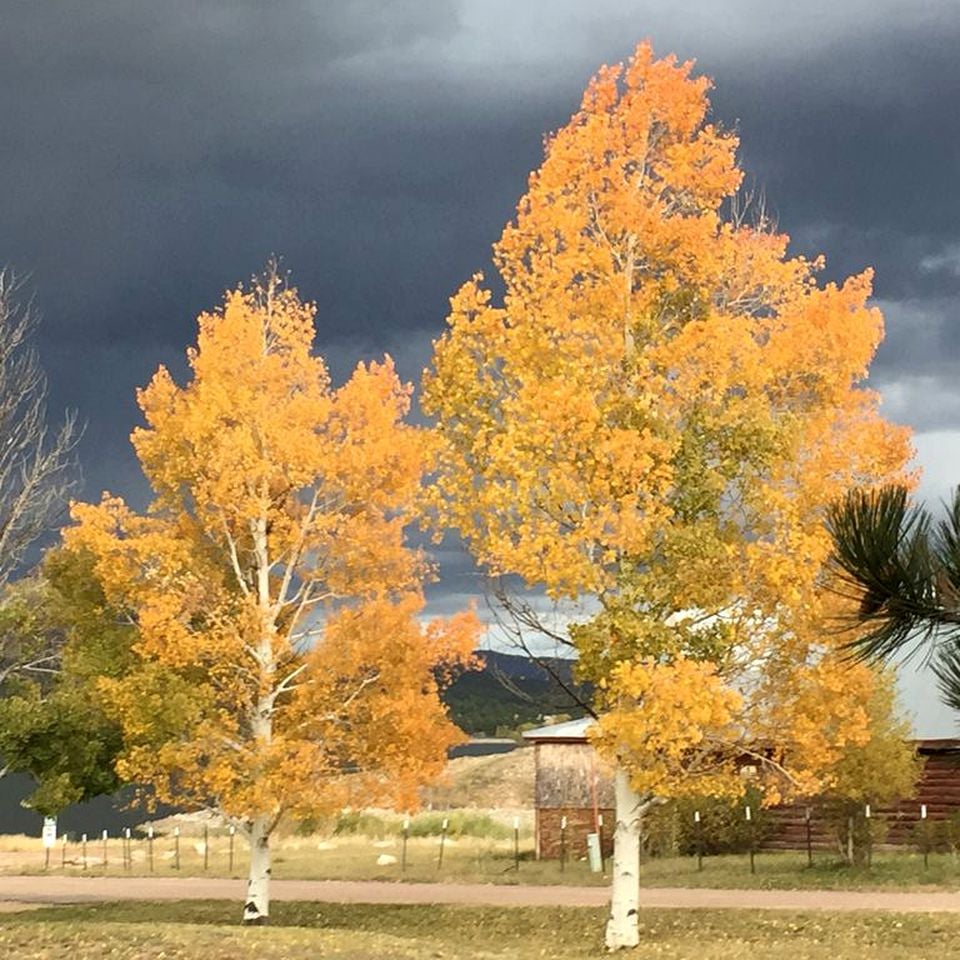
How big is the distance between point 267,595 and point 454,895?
1000 centimetres

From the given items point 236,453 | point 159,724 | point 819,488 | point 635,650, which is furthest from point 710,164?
point 159,724

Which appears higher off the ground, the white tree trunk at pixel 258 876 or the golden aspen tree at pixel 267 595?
the golden aspen tree at pixel 267 595

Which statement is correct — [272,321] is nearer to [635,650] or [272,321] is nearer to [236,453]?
[236,453]

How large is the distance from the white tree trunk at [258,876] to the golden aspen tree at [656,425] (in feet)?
21.1

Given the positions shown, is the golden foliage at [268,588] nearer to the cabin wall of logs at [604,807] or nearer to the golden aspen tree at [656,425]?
the golden aspen tree at [656,425]

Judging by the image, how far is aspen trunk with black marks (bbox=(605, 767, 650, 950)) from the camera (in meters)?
20.0

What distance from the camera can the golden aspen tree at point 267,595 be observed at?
22.7 m

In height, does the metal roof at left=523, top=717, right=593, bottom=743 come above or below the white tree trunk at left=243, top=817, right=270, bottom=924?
above

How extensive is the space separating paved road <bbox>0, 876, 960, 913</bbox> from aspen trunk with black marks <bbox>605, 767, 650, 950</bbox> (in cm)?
543

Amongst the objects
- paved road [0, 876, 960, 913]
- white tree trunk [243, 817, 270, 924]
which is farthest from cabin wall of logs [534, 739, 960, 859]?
white tree trunk [243, 817, 270, 924]

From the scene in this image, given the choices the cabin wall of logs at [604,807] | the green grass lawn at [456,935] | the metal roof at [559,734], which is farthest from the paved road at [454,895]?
the metal roof at [559,734]

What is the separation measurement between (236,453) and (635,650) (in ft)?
23.5

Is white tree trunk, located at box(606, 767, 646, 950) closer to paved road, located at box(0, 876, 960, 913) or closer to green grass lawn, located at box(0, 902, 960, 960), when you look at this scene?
green grass lawn, located at box(0, 902, 960, 960)

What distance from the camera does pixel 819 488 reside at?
64.1 ft
